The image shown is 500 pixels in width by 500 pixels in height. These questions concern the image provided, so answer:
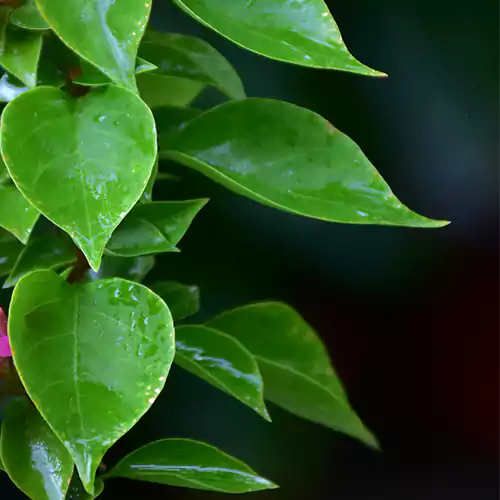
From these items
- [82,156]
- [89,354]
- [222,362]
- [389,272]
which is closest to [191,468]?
[222,362]

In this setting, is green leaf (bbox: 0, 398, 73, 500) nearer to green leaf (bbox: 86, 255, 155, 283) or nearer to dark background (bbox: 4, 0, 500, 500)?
green leaf (bbox: 86, 255, 155, 283)

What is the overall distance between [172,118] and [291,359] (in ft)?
0.95

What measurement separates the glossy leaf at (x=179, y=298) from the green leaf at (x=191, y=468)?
125 millimetres

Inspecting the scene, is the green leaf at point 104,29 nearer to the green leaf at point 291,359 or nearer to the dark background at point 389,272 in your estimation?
the green leaf at point 291,359

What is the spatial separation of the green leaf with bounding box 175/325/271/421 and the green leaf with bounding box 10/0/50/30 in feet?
0.98

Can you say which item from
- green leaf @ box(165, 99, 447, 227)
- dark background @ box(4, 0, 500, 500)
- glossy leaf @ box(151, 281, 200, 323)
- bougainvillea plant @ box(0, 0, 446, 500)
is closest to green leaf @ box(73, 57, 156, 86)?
bougainvillea plant @ box(0, 0, 446, 500)

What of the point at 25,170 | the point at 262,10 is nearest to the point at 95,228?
the point at 25,170

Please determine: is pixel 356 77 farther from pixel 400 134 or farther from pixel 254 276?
pixel 254 276

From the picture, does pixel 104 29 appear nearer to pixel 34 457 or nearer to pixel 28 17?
pixel 28 17

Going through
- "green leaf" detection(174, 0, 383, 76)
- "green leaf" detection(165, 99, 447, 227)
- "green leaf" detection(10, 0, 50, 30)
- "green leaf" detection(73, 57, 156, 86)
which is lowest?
"green leaf" detection(165, 99, 447, 227)

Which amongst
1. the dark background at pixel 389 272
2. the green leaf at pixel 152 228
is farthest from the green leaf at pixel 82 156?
the dark background at pixel 389 272

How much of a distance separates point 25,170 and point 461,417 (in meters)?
0.88

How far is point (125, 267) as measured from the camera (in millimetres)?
652

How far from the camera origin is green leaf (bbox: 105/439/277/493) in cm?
62
